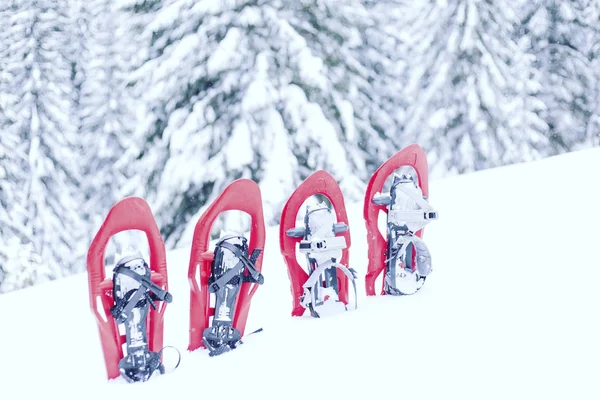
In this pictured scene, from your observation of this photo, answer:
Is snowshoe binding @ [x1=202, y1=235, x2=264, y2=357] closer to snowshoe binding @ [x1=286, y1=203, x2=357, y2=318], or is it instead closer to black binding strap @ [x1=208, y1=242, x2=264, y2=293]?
black binding strap @ [x1=208, y1=242, x2=264, y2=293]

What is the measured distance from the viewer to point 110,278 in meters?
2.47

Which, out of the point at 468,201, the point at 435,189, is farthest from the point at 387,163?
the point at 435,189

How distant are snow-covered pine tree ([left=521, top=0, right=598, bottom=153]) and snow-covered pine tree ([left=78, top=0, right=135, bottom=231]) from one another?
9.94m

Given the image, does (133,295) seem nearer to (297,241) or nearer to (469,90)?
(297,241)

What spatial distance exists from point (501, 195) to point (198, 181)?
15.3 feet

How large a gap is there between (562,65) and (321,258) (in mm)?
13602

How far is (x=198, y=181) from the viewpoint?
852cm

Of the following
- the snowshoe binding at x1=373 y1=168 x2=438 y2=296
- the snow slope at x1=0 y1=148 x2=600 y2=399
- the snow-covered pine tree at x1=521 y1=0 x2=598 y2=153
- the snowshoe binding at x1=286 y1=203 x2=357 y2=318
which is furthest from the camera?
the snow-covered pine tree at x1=521 y1=0 x2=598 y2=153

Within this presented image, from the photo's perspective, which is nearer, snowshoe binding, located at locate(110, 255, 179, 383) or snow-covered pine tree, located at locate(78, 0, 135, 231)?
snowshoe binding, located at locate(110, 255, 179, 383)

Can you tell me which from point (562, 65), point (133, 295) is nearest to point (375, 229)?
point (133, 295)

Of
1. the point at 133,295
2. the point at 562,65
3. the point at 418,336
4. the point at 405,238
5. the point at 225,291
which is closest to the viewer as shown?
the point at 133,295

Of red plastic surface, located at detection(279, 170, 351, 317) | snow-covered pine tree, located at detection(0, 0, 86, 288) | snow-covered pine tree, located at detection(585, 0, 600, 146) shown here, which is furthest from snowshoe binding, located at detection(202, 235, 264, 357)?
snow-covered pine tree, located at detection(585, 0, 600, 146)

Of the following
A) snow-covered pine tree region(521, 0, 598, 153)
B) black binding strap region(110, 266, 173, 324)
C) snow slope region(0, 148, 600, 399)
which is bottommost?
snow slope region(0, 148, 600, 399)

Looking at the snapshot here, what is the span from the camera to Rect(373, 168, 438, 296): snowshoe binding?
3.09m
